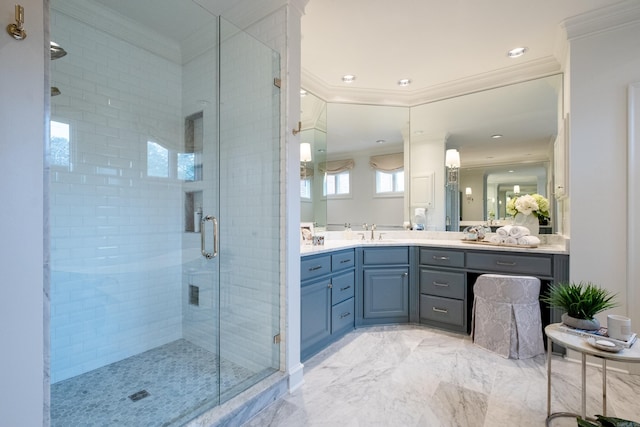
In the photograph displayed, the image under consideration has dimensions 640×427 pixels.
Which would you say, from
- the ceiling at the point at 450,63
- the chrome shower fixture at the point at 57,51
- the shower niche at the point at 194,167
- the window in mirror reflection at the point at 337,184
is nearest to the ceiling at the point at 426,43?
the ceiling at the point at 450,63

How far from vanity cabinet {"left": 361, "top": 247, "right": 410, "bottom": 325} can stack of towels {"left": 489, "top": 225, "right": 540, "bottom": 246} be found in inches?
34.1

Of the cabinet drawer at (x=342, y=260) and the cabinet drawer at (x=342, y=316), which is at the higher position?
the cabinet drawer at (x=342, y=260)

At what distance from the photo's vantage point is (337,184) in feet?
11.3

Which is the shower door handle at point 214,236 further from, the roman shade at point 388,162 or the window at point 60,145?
the roman shade at point 388,162

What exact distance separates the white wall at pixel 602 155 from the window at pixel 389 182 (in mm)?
1610

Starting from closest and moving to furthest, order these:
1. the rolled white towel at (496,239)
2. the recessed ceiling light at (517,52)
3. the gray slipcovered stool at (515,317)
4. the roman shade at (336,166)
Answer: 1. the gray slipcovered stool at (515,317)
2. the recessed ceiling light at (517,52)
3. the rolled white towel at (496,239)
4. the roman shade at (336,166)

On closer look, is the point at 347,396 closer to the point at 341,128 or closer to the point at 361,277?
the point at 361,277

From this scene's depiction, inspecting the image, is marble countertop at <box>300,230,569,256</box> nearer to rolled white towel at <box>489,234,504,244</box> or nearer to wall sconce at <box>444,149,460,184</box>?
rolled white towel at <box>489,234,504,244</box>

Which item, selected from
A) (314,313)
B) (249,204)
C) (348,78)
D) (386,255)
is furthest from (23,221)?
(348,78)

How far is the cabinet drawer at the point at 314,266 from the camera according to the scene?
7.49 ft

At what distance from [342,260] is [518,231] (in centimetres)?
165

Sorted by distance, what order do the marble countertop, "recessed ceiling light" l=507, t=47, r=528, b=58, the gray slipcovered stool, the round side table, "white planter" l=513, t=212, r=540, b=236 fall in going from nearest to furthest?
the round side table → the gray slipcovered stool → the marble countertop → "recessed ceiling light" l=507, t=47, r=528, b=58 → "white planter" l=513, t=212, r=540, b=236

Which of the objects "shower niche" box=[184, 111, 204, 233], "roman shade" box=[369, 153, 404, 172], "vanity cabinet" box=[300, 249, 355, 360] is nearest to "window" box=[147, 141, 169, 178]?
"shower niche" box=[184, 111, 204, 233]

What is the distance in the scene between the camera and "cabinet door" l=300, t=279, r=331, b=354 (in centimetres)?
229
